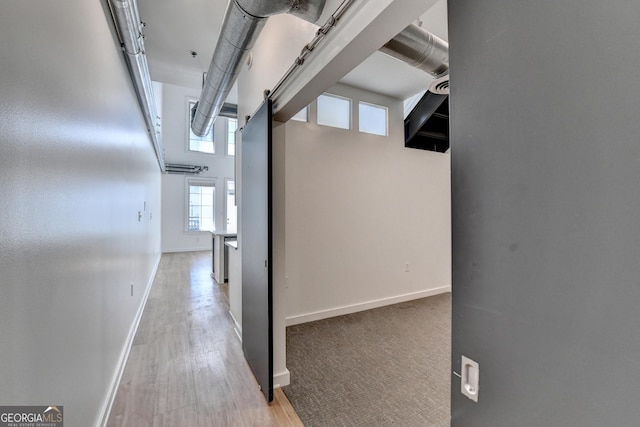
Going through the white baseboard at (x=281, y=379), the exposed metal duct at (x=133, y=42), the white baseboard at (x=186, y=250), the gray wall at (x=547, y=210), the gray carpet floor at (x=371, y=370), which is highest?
the exposed metal duct at (x=133, y=42)

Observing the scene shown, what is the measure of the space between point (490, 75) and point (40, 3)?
5.10ft

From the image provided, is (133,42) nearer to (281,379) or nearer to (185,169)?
(281,379)

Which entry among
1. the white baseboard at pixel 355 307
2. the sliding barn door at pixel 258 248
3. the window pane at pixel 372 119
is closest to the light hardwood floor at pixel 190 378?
the sliding barn door at pixel 258 248

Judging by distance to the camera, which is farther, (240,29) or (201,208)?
(201,208)

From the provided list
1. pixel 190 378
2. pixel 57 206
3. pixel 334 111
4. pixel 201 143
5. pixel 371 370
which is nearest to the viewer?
pixel 57 206

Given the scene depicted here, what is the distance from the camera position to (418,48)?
189 cm

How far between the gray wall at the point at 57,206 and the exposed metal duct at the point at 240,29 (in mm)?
760

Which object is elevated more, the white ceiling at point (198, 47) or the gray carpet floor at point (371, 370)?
the white ceiling at point (198, 47)

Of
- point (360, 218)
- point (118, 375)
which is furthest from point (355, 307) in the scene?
point (118, 375)

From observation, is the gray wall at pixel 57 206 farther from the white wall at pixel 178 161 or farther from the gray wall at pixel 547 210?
the white wall at pixel 178 161

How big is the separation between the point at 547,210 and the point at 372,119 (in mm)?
3694

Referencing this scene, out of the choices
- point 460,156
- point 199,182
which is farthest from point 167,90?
point 460,156

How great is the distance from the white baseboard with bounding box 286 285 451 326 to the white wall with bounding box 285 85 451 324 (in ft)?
0.05

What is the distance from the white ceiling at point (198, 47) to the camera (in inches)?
96.9
